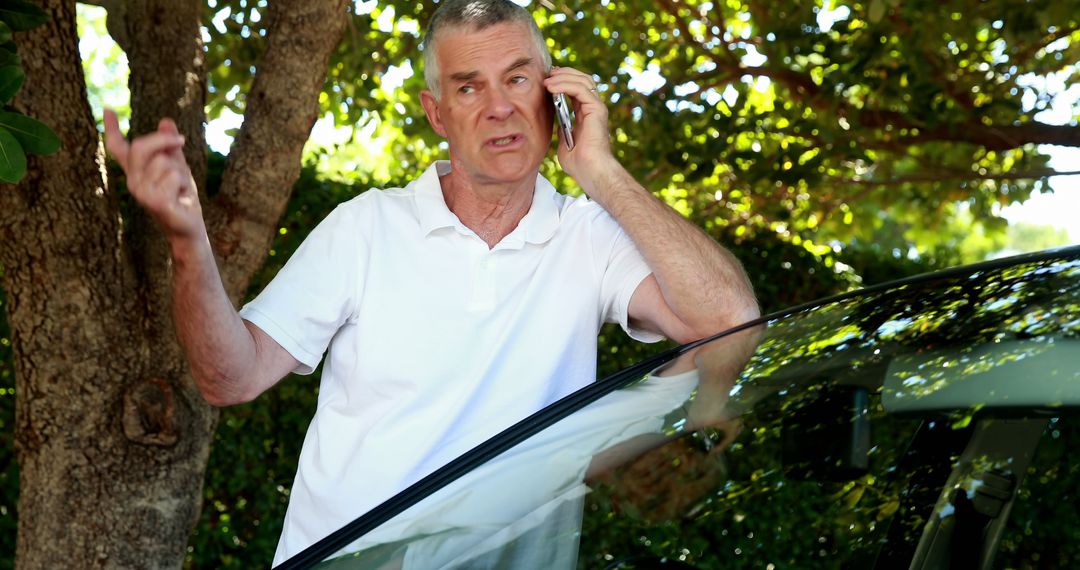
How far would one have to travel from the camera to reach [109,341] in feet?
9.88

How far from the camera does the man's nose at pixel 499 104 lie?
88.4 inches

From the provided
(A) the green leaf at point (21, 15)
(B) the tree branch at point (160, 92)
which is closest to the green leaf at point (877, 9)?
(B) the tree branch at point (160, 92)

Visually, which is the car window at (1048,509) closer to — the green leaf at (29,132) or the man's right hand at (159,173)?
the man's right hand at (159,173)

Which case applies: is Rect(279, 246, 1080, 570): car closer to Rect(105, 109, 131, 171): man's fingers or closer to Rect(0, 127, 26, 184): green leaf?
Rect(105, 109, 131, 171): man's fingers

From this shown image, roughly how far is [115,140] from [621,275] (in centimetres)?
95

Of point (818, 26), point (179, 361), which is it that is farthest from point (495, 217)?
point (818, 26)

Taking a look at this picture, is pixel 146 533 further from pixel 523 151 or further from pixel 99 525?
pixel 523 151

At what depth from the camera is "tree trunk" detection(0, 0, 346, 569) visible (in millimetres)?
2885

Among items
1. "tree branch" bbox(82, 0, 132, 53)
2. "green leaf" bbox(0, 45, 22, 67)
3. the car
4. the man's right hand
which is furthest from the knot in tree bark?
the car

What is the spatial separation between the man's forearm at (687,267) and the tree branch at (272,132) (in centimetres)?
123

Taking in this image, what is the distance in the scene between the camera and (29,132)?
7.07 ft

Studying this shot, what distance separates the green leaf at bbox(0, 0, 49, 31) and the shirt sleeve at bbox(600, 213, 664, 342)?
1253 mm

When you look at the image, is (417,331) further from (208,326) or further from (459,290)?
(208,326)

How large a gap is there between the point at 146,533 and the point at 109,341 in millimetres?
531
